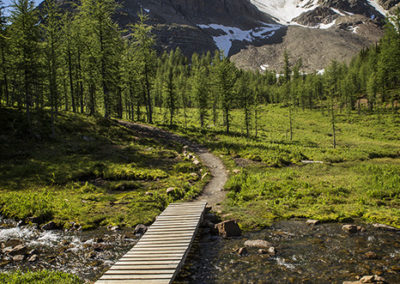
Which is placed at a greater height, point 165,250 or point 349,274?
point 165,250

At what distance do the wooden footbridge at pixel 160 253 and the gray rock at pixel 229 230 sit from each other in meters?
1.15

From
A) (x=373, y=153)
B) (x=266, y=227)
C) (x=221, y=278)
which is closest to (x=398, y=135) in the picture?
(x=373, y=153)

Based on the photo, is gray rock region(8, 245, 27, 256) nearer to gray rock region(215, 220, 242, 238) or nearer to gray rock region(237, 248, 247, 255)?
gray rock region(215, 220, 242, 238)

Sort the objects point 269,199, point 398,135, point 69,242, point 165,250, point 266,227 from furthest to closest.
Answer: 1. point 398,135
2. point 269,199
3. point 266,227
4. point 69,242
5. point 165,250

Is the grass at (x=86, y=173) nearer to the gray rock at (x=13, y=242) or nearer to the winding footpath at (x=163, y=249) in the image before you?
the winding footpath at (x=163, y=249)

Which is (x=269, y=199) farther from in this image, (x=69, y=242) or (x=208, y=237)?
(x=69, y=242)

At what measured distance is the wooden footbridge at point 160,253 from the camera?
7004 mm

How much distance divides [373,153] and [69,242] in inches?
1524

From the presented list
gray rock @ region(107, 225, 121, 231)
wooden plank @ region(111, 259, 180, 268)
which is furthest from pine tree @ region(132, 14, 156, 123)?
wooden plank @ region(111, 259, 180, 268)

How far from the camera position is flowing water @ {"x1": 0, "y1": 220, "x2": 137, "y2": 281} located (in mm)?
8430

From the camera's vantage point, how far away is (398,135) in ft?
180

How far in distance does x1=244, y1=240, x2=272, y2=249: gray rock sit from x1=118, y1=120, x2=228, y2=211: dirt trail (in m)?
4.22

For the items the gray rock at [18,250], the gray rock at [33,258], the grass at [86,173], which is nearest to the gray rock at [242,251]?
the grass at [86,173]

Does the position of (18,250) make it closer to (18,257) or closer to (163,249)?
(18,257)
